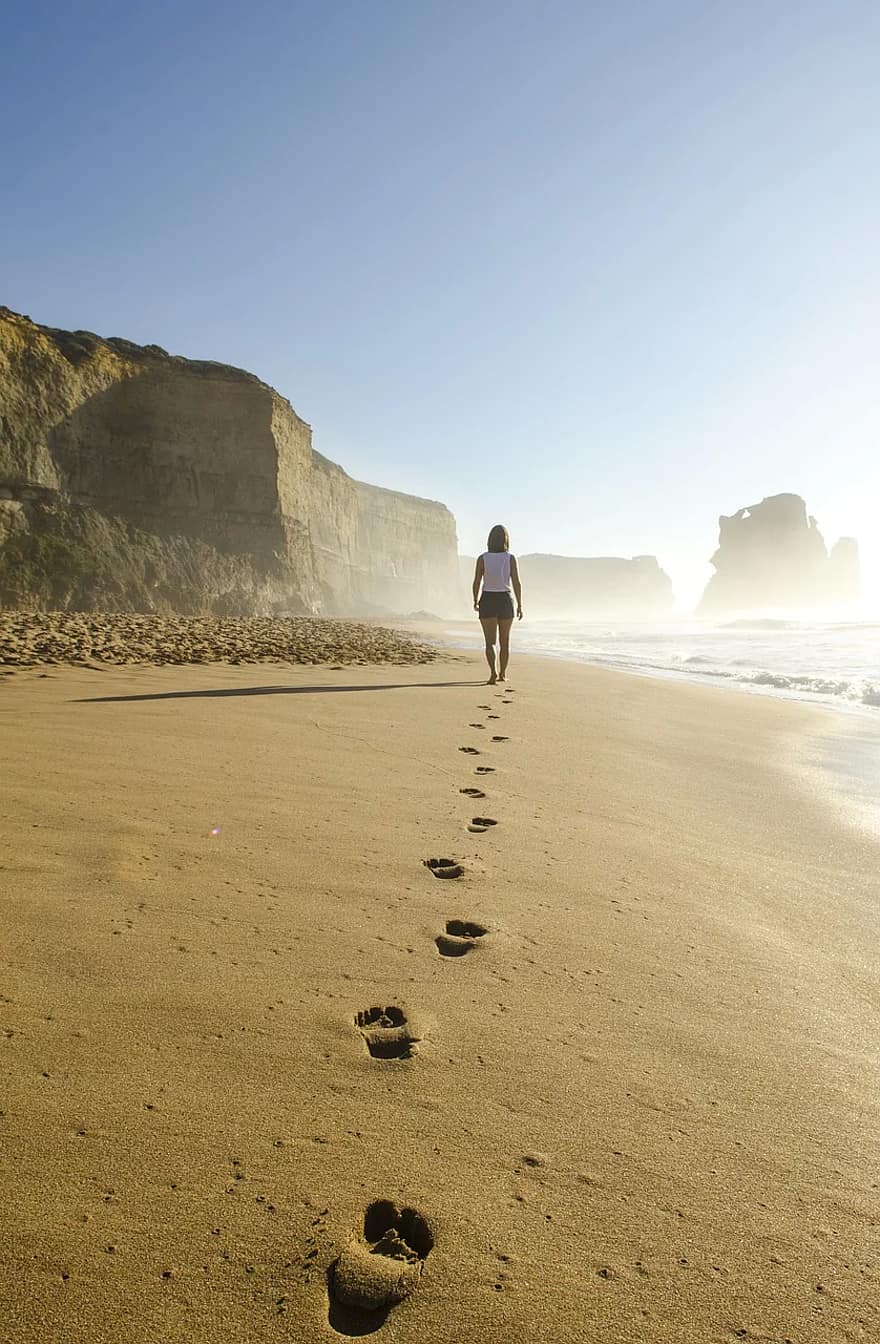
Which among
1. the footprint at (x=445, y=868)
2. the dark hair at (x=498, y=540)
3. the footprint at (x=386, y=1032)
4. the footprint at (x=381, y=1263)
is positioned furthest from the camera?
the dark hair at (x=498, y=540)

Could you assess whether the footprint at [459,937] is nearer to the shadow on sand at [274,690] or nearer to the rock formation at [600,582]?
the shadow on sand at [274,690]

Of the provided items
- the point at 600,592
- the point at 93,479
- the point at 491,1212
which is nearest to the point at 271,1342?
the point at 491,1212

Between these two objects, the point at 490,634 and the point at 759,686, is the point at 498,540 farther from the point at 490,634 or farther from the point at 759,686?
the point at 759,686

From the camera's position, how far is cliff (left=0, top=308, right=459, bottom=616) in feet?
67.2

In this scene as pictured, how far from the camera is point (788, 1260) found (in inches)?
39.0

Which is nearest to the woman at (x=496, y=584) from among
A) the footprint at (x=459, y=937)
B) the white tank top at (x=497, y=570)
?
the white tank top at (x=497, y=570)

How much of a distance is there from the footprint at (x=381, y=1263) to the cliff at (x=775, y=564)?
103 metres

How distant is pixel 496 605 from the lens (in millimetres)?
8352

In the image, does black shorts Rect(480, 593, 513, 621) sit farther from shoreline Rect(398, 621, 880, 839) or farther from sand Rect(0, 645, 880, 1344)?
sand Rect(0, 645, 880, 1344)

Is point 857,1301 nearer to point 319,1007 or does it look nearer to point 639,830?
point 319,1007

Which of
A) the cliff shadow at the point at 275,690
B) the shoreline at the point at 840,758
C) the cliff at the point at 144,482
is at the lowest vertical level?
the shoreline at the point at 840,758

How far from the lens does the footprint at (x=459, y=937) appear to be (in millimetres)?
1852

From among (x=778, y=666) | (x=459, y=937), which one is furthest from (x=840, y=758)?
(x=778, y=666)

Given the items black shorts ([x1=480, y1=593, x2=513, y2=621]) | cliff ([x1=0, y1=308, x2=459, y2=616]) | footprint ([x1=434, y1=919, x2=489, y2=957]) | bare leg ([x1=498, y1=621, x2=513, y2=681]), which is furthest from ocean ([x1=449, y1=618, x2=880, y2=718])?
cliff ([x1=0, y1=308, x2=459, y2=616])
